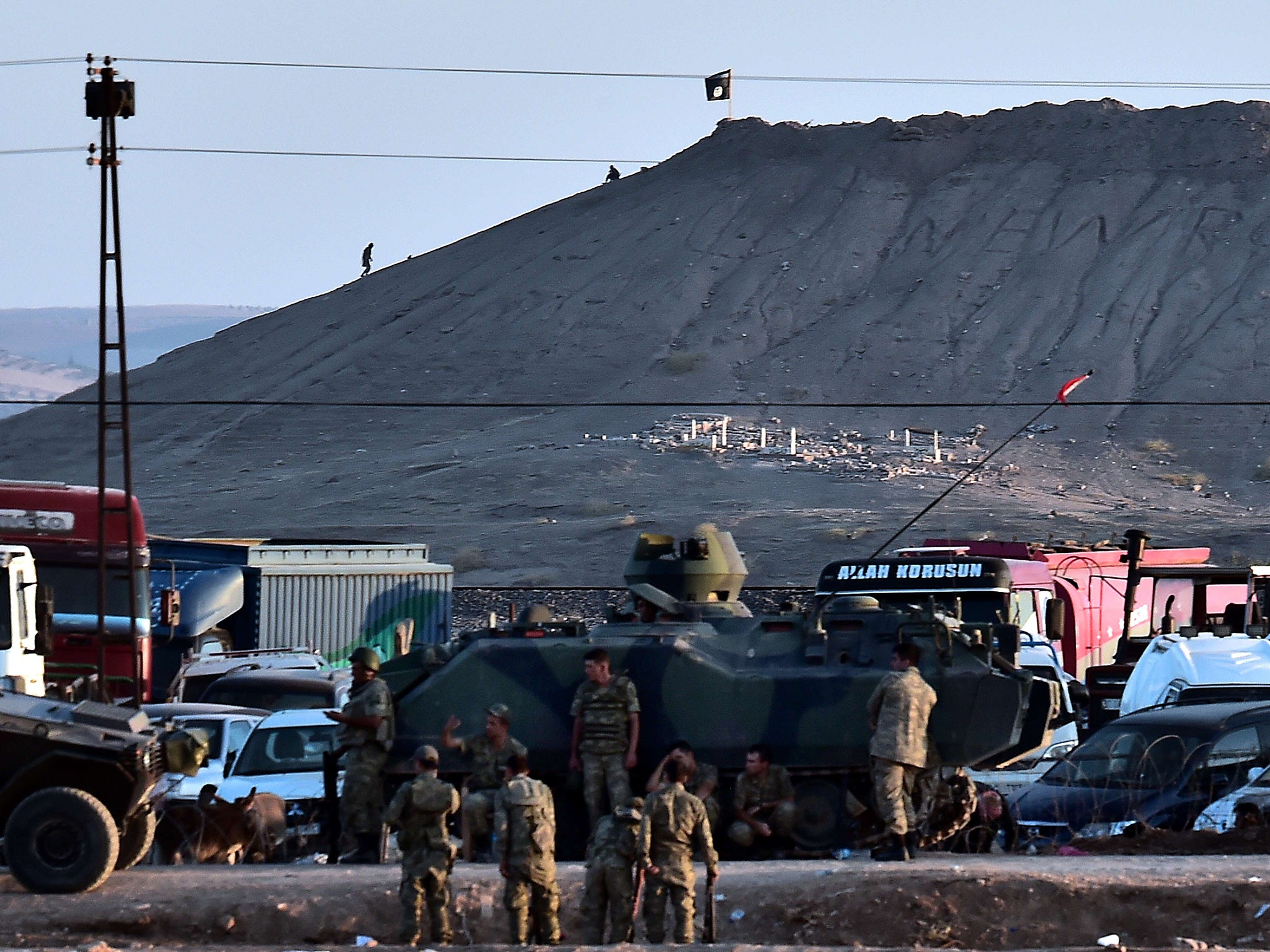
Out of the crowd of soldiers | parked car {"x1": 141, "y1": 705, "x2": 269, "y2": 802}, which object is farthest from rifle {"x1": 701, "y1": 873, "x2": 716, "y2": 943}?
parked car {"x1": 141, "y1": 705, "x2": 269, "y2": 802}

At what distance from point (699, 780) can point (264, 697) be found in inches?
310

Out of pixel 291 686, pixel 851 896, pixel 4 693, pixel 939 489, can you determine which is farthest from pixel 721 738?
pixel 939 489

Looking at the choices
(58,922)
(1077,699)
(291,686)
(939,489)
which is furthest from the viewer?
(939,489)

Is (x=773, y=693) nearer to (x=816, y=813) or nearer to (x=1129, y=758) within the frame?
(x=816, y=813)

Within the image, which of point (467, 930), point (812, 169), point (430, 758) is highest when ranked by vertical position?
point (812, 169)

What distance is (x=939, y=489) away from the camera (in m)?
59.6

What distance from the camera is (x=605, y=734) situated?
46.2ft

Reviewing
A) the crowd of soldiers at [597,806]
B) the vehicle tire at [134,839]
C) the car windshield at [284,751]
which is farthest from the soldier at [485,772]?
the car windshield at [284,751]

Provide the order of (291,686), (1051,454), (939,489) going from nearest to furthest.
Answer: (291,686)
(939,489)
(1051,454)

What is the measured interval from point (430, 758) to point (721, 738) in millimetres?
3643

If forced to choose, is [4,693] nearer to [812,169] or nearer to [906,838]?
[906,838]

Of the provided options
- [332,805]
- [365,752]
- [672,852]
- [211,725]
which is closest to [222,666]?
[211,725]

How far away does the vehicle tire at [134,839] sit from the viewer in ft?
41.9

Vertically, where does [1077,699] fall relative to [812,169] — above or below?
below
